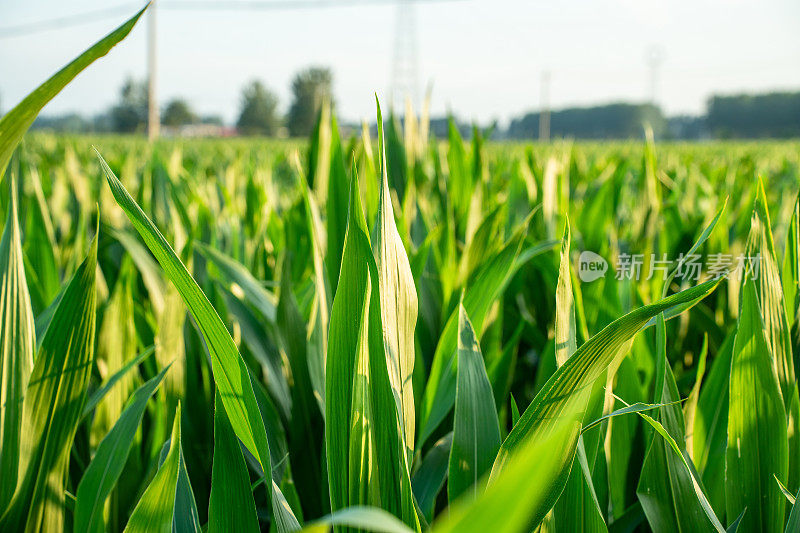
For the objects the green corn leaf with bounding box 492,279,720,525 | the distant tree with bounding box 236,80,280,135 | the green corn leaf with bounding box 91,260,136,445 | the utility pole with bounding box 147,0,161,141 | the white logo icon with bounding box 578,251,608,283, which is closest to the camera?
the green corn leaf with bounding box 492,279,720,525

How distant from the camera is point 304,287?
23.6 inches

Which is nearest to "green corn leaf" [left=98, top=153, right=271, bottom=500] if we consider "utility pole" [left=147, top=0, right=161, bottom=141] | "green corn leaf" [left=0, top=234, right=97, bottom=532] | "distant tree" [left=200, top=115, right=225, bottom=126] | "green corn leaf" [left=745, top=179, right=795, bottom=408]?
"green corn leaf" [left=0, top=234, right=97, bottom=532]

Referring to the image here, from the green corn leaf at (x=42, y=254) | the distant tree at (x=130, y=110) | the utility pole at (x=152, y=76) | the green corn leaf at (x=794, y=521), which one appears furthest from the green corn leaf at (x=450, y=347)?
the distant tree at (x=130, y=110)

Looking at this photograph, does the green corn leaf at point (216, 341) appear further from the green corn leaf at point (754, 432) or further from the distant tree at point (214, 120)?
the distant tree at point (214, 120)

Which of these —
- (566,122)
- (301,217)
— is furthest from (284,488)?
(566,122)

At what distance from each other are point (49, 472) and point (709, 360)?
0.68 metres

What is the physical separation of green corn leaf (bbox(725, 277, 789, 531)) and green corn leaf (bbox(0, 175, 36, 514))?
42cm

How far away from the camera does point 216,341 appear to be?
267 mm

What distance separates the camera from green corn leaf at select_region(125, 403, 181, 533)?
0.84 ft

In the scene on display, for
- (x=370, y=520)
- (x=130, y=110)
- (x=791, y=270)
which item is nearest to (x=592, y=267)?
(x=791, y=270)

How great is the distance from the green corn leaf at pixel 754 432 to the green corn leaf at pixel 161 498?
0.31 m

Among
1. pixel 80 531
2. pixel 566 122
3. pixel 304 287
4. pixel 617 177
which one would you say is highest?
pixel 566 122

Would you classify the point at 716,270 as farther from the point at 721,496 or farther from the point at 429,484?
the point at 429,484

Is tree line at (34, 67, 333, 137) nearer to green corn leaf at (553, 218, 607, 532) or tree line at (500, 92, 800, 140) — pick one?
tree line at (500, 92, 800, 140)
